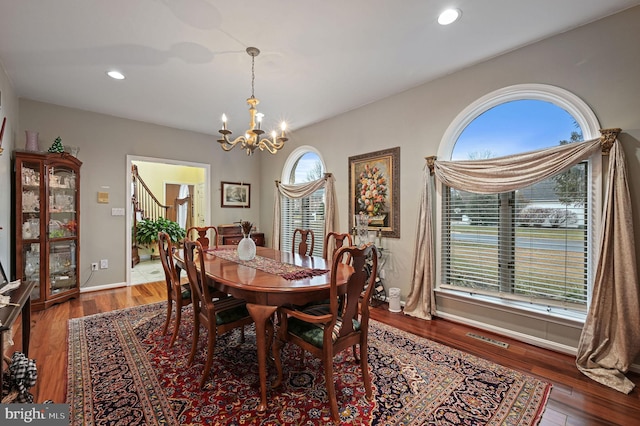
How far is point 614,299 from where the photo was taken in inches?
82.5

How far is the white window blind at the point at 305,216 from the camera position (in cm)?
479

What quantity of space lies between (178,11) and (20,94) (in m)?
3.22

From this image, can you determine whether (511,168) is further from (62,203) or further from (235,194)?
(62,203)

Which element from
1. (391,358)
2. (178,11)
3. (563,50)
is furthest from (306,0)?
(391,358)

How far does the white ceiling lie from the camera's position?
205 centimetres

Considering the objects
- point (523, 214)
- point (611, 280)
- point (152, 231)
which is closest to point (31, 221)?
point (152, 231)

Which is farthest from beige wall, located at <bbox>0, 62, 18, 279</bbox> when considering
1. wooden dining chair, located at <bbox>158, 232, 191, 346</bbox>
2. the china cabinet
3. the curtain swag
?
the curtain swag

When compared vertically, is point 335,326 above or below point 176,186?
below

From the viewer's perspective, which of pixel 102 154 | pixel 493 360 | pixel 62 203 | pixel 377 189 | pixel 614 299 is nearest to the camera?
pixel 614 299

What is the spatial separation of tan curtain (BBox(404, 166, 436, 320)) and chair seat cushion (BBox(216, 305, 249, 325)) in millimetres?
2026

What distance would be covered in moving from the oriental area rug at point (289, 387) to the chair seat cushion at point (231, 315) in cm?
41

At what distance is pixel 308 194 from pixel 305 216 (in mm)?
485

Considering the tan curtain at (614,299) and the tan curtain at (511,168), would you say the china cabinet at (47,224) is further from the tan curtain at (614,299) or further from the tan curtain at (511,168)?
the tan curtain at (614,299)

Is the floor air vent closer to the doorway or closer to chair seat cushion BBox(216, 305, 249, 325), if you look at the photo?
chair seat cushion BBox(216, 305, 249, 325)
